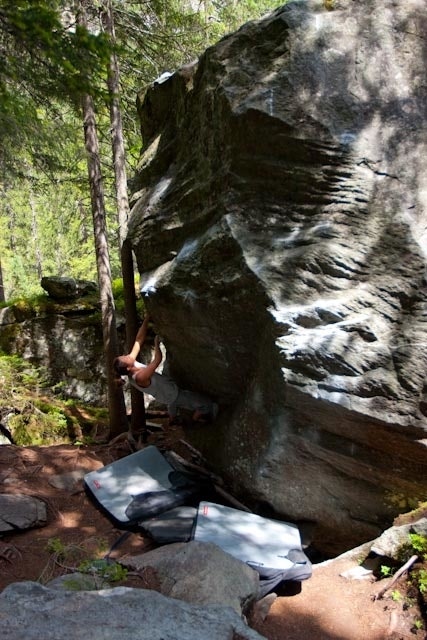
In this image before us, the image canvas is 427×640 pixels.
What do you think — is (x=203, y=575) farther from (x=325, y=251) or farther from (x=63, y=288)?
(x=63, y=288)

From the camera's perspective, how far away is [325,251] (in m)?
4.66

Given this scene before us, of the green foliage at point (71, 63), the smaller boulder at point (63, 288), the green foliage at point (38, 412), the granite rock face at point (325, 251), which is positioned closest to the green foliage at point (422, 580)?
the granite rock face at point (325, 251)

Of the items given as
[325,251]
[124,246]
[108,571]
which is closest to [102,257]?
[124,246]

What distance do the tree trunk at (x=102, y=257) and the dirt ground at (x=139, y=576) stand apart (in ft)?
5.50

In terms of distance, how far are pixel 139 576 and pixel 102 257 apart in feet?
19.3

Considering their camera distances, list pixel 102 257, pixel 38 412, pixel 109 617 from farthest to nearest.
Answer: pixel 38 412, pixel 102 257, pixel 109 617

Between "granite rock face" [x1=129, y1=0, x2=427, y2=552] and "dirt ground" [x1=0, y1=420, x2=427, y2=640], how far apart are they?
102 centimetres

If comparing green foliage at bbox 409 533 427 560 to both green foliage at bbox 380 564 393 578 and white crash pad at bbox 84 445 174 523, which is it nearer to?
green foliage at bbox 380 564 393 578

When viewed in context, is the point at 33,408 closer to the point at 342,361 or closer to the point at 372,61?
the point at 342,361

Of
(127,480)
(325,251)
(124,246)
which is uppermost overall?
(124,246)

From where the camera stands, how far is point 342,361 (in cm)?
438

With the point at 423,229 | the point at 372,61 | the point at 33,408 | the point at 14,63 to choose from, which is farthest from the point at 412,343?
the point at 33,408

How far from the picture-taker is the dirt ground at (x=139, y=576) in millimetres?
3562

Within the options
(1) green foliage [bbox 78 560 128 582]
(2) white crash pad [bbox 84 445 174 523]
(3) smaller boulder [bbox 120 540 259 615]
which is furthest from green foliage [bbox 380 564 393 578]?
(2) white crash pad [bbox 84 445 174 523]
